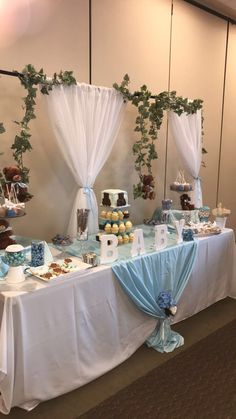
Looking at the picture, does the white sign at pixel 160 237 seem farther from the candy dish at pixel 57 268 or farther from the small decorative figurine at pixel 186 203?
the small decorative figurine at pixel 186 203

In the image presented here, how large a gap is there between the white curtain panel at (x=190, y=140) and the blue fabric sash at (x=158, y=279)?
3.27 feet

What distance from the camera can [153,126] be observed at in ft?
10.4

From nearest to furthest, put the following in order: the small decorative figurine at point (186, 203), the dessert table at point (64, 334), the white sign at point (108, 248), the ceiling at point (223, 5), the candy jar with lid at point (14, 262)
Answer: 1. the dessert table at point (64, 334)
2. the candy jar with lid at point (14, 262)
3. the white sign at point (108, 248)
4. the small decorative figurine at point (186, 203)
5. the ceiling at point (223, 5)

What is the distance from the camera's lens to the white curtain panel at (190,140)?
3.30 meters

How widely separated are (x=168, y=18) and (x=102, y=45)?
940 millimetres

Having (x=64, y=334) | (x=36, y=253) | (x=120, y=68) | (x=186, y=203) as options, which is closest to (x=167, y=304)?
(x=64, y=334)

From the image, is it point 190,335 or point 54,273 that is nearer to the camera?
point 54,273

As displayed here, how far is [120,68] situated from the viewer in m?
3.16

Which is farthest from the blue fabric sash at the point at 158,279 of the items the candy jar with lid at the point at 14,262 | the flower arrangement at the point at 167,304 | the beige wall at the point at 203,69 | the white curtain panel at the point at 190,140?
the beige wall at the point at 203,69

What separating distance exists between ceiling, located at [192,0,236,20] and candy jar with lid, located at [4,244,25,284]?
Answer: 3348mm

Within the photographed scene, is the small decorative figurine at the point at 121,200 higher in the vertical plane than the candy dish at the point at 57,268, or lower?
higher

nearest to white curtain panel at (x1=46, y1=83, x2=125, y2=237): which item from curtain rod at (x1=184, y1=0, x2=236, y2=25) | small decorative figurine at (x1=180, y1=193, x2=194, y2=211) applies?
small decorative figurine at (x1=180, y1=193, x2=194, y2=211)

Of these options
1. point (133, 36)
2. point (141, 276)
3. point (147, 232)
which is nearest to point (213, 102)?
point (133, 36)

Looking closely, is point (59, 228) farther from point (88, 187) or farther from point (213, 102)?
point (213, 102)
